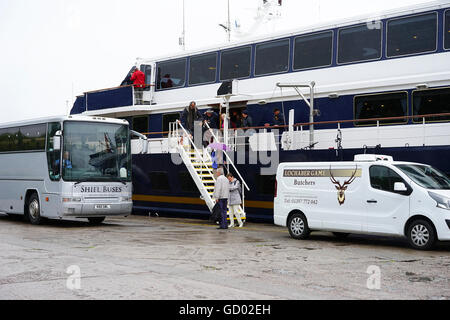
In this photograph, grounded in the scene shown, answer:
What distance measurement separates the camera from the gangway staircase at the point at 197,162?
20.5m

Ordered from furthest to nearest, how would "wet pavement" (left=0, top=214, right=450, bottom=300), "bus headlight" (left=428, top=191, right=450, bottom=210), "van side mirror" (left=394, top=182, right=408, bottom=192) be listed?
1. "van side mirror" (left=394, top=182, right=408, bottom=192)
2. "bus headlight" (left=428, top=191, right=450, bottom=210)
3. "wet pavement" (left=0, top=214, right=450, bottom=300)

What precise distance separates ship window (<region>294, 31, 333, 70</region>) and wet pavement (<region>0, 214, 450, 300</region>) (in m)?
6.18

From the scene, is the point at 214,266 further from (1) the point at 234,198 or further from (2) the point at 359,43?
(2) the point at 359,43

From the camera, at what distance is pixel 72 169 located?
1839 centimetres

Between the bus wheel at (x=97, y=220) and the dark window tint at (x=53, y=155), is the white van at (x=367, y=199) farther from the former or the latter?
the bus wheel at (x=97, y=220)

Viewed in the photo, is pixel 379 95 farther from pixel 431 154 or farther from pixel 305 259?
pixel 305 259

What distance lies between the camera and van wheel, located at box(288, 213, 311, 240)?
1521 cm

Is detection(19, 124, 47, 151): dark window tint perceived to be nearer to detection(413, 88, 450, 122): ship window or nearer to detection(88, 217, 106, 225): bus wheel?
detection(88, 217, 106, 225): bus wheel

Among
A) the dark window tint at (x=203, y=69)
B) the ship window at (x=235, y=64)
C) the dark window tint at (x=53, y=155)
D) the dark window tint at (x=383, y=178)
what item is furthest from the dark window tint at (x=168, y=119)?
the dark window tint at (x=383, y=178)

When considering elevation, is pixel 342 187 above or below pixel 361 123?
below

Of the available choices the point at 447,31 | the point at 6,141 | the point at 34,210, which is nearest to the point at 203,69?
the point at 6,141

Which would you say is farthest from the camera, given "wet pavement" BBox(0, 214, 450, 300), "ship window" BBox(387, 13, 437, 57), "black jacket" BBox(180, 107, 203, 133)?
"black jacket" BBox(180, 107, 203, 133)

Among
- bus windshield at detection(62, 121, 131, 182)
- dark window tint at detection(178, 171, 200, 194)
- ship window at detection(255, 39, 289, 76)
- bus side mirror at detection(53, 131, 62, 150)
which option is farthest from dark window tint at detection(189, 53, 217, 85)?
bus side mirror at detection(53, 131, 62, 150)

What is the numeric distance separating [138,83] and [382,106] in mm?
11047
